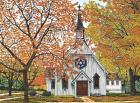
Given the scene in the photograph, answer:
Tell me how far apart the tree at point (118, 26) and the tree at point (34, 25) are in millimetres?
2087

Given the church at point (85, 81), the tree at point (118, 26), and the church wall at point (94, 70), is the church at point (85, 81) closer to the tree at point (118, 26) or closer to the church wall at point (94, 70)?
the church wall at point (94, 70)

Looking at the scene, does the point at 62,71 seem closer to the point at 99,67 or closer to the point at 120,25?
the point at 120,25

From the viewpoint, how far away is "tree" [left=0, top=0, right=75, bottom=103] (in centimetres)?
3384

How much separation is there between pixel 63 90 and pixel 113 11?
29890mm

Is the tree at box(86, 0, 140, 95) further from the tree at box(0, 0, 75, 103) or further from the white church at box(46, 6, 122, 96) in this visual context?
the white church at box(46, 6, 122, 96)

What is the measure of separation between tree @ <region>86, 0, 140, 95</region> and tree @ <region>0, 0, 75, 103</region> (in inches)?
82.2

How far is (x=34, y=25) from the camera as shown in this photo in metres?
35.5

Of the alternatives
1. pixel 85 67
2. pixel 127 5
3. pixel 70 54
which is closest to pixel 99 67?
pixel 85 67

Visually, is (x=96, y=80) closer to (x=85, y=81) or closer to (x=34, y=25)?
(x=85, y=81)

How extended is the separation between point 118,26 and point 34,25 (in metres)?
6.97

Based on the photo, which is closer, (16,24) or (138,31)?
(138,31)

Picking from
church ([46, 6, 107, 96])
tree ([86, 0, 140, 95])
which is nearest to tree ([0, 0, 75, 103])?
tree ([86, 0, 140, 95])

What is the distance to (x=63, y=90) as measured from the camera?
61438mm

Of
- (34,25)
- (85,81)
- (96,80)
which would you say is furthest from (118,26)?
(96,80)
